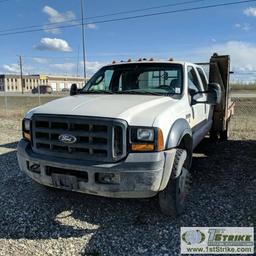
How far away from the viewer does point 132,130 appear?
10.9 ft

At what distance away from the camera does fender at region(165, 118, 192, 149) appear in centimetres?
345

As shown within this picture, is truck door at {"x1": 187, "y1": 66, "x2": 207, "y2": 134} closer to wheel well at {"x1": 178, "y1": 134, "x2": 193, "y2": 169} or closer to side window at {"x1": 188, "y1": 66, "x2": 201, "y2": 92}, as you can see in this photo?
side window at {"x1": 188, "y1": 66, "x2": 201, "y2": 92}

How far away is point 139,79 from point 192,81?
886mm

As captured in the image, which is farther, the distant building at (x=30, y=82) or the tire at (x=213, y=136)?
the distant building at (x=30, y=82)

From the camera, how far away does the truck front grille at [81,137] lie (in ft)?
10.8

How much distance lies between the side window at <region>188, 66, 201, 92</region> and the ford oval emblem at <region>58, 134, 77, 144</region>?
7.15 ft

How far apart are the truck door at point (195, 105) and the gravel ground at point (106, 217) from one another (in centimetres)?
96

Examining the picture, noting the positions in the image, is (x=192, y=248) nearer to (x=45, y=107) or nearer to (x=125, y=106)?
(x=125, y=106)

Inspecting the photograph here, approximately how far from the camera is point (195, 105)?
4938 mm

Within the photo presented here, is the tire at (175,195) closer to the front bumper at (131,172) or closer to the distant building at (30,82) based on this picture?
the front bumper at (131,172)

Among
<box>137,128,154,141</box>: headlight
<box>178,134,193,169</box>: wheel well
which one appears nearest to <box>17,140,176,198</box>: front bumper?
<box>137,128,154,141</box>: headlight

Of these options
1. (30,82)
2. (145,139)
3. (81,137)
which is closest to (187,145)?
(145,139)

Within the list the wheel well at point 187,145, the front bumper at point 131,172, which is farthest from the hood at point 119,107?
the wheel well at point 187,145

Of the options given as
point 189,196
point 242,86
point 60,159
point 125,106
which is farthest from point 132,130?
point 242,86
